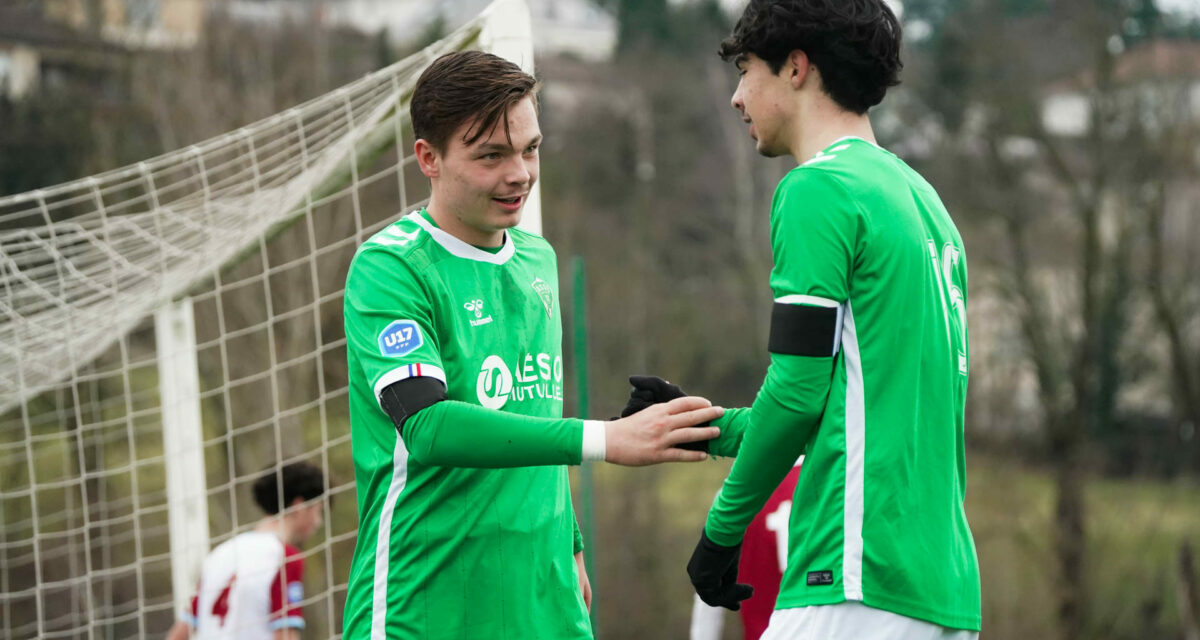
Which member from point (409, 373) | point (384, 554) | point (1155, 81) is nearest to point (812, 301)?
point (409, 373)

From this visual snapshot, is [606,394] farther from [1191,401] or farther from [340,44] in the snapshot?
[1191,401]

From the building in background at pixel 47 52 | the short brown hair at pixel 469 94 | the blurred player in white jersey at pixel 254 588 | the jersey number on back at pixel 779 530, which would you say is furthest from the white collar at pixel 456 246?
the building in background at pixel 47 52

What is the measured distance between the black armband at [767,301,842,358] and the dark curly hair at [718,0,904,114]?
0.45 metres

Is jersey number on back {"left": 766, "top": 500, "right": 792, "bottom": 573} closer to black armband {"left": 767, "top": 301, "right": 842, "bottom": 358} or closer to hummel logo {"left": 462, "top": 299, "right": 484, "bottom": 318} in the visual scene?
hummel logo {"left": 462, "top": 299, "right": 484, "bottom": 318}

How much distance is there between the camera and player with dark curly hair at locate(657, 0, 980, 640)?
2.17 meters

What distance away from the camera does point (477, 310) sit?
8.50 feet

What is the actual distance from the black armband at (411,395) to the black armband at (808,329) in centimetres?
64

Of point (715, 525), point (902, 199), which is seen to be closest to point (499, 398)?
point (715, 525)

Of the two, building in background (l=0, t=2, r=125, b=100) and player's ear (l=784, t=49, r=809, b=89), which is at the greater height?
building in background (l=0, t=2, r=125, b=100)

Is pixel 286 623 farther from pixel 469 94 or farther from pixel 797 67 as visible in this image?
pixel 797 67

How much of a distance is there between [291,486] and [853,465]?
11.4 feet

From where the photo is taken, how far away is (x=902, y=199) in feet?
7.34

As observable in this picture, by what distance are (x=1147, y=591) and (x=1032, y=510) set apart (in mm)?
1972

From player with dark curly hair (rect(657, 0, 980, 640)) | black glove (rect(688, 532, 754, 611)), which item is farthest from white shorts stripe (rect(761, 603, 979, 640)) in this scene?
black glove (rect(688, 532, 754, 611))
